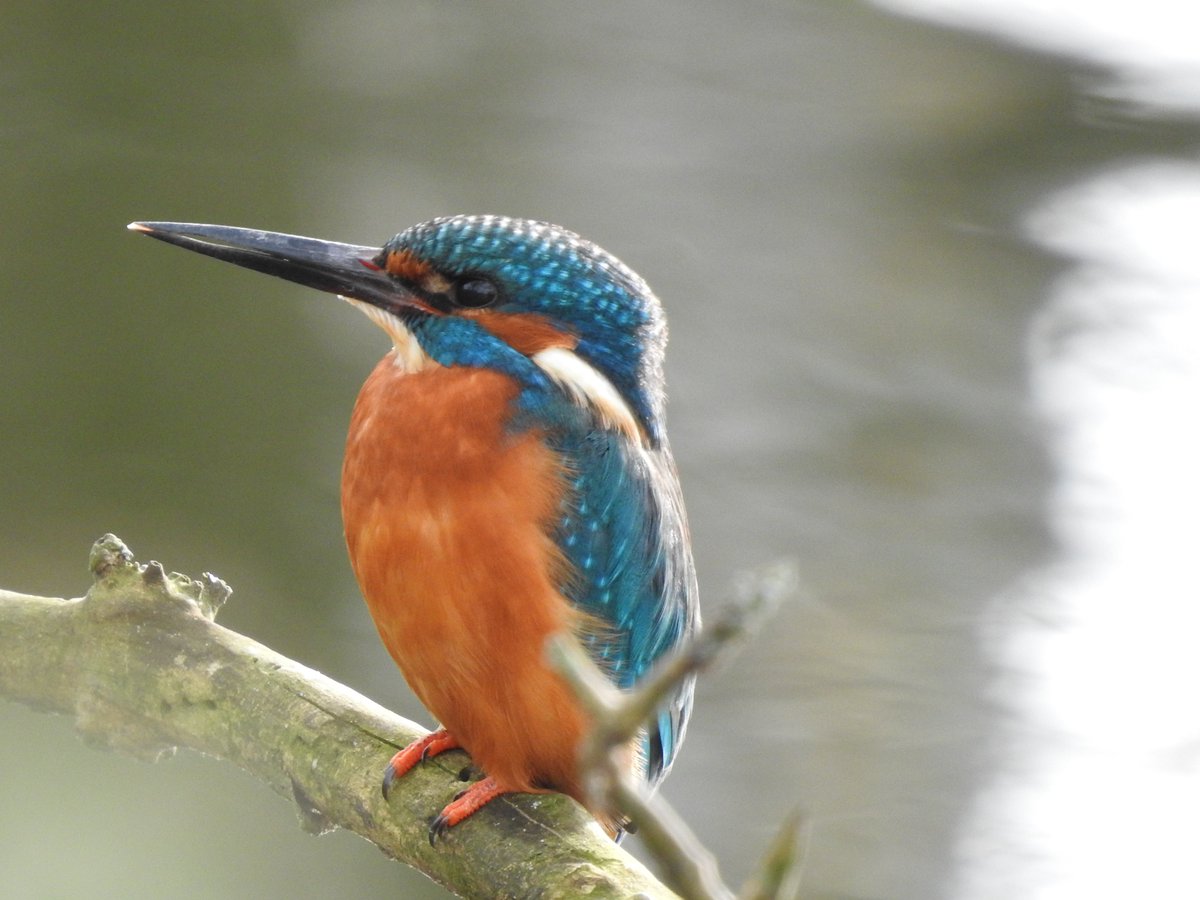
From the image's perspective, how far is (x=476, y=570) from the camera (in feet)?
8.10

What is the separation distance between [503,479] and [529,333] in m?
0.30

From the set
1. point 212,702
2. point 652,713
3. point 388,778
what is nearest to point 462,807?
point 388,778

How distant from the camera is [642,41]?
7.32 metres

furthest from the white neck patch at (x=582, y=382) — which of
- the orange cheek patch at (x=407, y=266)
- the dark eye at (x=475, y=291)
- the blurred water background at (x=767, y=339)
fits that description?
the blurred water background at (x=767, y=339)

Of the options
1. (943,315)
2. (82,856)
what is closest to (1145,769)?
(943,315)

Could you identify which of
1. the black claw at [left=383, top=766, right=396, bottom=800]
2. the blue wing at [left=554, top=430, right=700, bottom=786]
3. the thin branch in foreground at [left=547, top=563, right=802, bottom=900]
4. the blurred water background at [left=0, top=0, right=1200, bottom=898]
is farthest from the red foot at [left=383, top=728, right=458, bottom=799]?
the blurred water background at [left=0, top=0, right=1200, bottom=898]

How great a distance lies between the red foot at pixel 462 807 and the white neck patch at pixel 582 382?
0.69 m

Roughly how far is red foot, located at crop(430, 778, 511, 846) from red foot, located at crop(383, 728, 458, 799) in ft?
0.36

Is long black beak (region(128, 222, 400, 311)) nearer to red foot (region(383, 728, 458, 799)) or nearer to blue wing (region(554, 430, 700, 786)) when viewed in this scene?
blue wing (region(554, 430, 700, 786))

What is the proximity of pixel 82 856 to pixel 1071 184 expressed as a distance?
7.09 meters

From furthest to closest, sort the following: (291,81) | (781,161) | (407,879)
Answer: (781,161)
(291,81)
(407,879)

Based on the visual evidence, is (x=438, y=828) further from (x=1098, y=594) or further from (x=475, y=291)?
(x=1098, y=594)

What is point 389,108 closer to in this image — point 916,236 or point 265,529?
point 265,529

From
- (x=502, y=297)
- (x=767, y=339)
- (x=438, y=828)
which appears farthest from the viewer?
(x=767, y=339)
